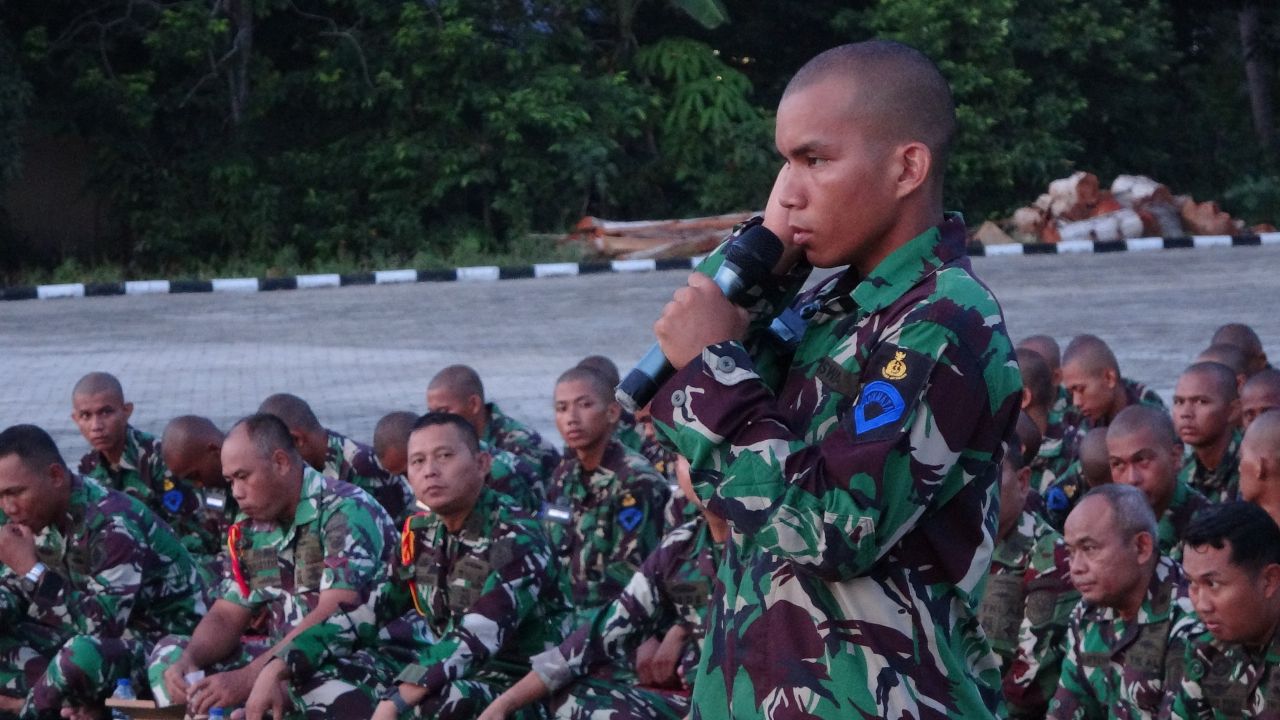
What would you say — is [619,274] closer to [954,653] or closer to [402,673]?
[402,673]

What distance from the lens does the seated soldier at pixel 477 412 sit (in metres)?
7.24

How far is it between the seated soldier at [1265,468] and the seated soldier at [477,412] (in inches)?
127

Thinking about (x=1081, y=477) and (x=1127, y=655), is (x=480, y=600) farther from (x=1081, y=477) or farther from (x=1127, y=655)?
(x=1081, y=477)

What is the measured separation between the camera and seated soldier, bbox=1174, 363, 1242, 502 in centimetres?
568

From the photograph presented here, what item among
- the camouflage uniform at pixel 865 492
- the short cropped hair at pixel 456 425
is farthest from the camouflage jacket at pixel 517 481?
the camouflage uniform at pixel 865 492

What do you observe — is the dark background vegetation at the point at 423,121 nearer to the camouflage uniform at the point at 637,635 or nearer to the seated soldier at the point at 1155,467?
the seated soldier at the point at 1155,467

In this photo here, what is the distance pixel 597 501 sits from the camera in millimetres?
6035

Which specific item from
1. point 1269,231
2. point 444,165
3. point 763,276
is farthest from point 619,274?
point 763,276

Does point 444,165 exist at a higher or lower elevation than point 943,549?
lower

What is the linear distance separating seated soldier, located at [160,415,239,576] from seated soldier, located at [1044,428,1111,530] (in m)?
3.20

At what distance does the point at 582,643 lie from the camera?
15.6 feet

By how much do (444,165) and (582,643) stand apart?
15.0 m

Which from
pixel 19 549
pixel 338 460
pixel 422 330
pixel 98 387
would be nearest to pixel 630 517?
pixel 338 460

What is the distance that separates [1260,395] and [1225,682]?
210 centimetres
